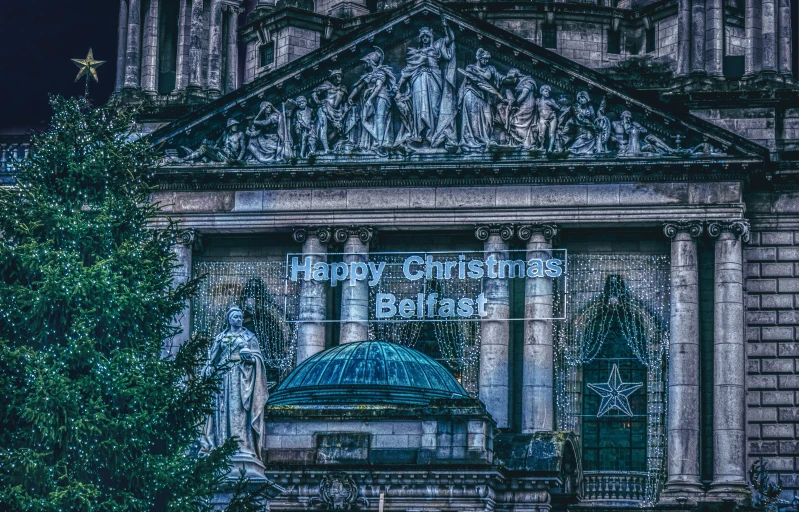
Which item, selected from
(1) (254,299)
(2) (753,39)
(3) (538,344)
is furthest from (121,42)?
(2) (753,39)

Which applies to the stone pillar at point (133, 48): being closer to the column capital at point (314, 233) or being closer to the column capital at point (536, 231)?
the column capital at point (314, 233)

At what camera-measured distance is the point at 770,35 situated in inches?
3231

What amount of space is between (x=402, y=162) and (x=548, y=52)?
5716 mm

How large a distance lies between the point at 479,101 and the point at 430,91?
1.58m

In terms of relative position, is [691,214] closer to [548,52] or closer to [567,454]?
[548,52]

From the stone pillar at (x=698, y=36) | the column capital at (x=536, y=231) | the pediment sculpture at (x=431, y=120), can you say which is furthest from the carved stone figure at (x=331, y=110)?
the stone pillar at (x=698, y=36)

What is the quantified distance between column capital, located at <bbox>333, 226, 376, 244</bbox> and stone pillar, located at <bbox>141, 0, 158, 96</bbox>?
35.3ft

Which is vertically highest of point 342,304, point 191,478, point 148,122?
point 148,122

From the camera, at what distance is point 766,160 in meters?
78.0

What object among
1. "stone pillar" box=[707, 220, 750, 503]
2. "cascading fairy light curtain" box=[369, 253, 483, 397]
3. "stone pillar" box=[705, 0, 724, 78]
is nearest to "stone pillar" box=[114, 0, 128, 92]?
"cascading fairy light curtain" box=[369, 253, 483, 397]

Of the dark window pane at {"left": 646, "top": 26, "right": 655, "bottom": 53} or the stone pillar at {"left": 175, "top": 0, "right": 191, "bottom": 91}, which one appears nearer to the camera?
the stone pillar at {"left": 175, "top": 0, "right": 191, "bottom": 91}

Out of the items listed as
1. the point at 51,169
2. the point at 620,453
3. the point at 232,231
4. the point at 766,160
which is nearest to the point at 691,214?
the point at 766,160

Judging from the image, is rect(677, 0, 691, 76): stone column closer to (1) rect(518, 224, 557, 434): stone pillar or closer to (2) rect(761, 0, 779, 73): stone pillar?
(2) rect(761, 0, 779, 73): stone pillar

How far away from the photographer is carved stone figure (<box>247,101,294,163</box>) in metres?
79.7
